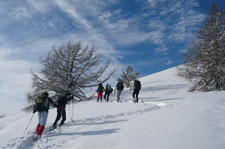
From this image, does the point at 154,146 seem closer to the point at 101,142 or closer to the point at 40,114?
the point at 101,142

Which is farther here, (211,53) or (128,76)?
(128,76)

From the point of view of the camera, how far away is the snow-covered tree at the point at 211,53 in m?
12.8

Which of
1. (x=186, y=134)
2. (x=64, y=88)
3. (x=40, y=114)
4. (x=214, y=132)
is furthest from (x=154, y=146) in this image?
(x=64, y=88)

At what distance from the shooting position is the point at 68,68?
674 inches

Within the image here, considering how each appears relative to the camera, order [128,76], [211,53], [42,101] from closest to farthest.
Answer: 1. [42,101]
2. [211,53]
3. [128,76]

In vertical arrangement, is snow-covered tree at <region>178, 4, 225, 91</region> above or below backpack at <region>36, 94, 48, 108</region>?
above

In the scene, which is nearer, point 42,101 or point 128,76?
point 42,101

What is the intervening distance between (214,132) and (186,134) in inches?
23.0

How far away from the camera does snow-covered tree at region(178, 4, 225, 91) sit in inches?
502

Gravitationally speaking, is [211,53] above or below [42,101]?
above

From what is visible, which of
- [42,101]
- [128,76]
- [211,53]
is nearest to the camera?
[42,101]

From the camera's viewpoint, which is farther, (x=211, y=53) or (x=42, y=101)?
(x=211, y=53)

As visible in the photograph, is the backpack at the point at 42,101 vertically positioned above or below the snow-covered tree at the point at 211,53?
below

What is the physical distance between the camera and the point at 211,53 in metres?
12.9
